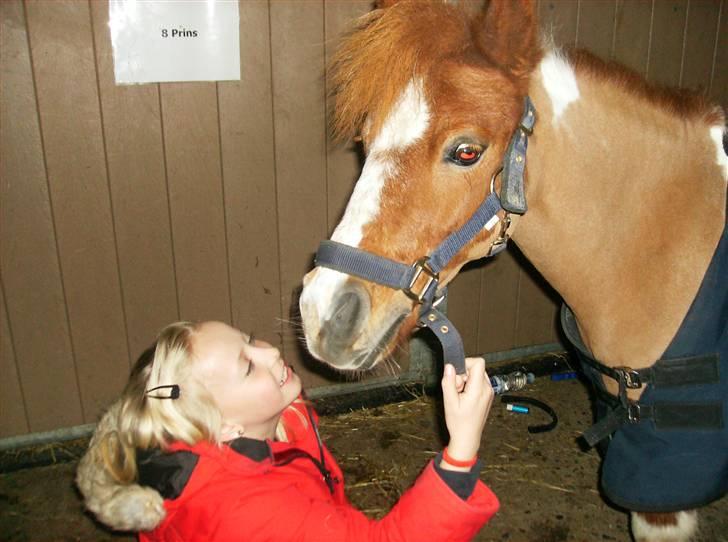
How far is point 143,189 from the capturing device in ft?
7.76

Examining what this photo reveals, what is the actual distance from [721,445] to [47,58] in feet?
8.32

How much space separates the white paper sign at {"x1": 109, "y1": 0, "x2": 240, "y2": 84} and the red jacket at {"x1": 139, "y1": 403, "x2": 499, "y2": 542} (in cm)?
166

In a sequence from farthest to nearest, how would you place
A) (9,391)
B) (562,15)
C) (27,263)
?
(562,15) < (9,391) < (27,263)

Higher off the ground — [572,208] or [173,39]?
[173,39]

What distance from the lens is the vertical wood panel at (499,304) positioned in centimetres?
311

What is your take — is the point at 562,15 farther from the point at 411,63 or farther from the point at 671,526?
the point at 671,526

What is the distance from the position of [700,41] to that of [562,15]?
888 millimetres

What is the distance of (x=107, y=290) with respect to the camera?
2449 millimetres

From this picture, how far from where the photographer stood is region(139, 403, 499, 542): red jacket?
1.01m

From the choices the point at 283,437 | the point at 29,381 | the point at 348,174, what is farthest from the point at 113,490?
the point at 348,174

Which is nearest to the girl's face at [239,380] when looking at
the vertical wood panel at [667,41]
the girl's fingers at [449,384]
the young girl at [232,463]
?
the young girl at [232,463]

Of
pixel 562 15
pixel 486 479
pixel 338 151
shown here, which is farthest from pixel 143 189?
pixel 562 15

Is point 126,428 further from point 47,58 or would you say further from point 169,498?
point 47,58

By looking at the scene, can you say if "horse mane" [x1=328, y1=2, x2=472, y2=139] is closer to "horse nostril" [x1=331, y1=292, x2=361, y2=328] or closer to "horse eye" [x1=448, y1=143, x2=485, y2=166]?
"horse eye" [x1=448, y1=143, x2=485, y2=166]
